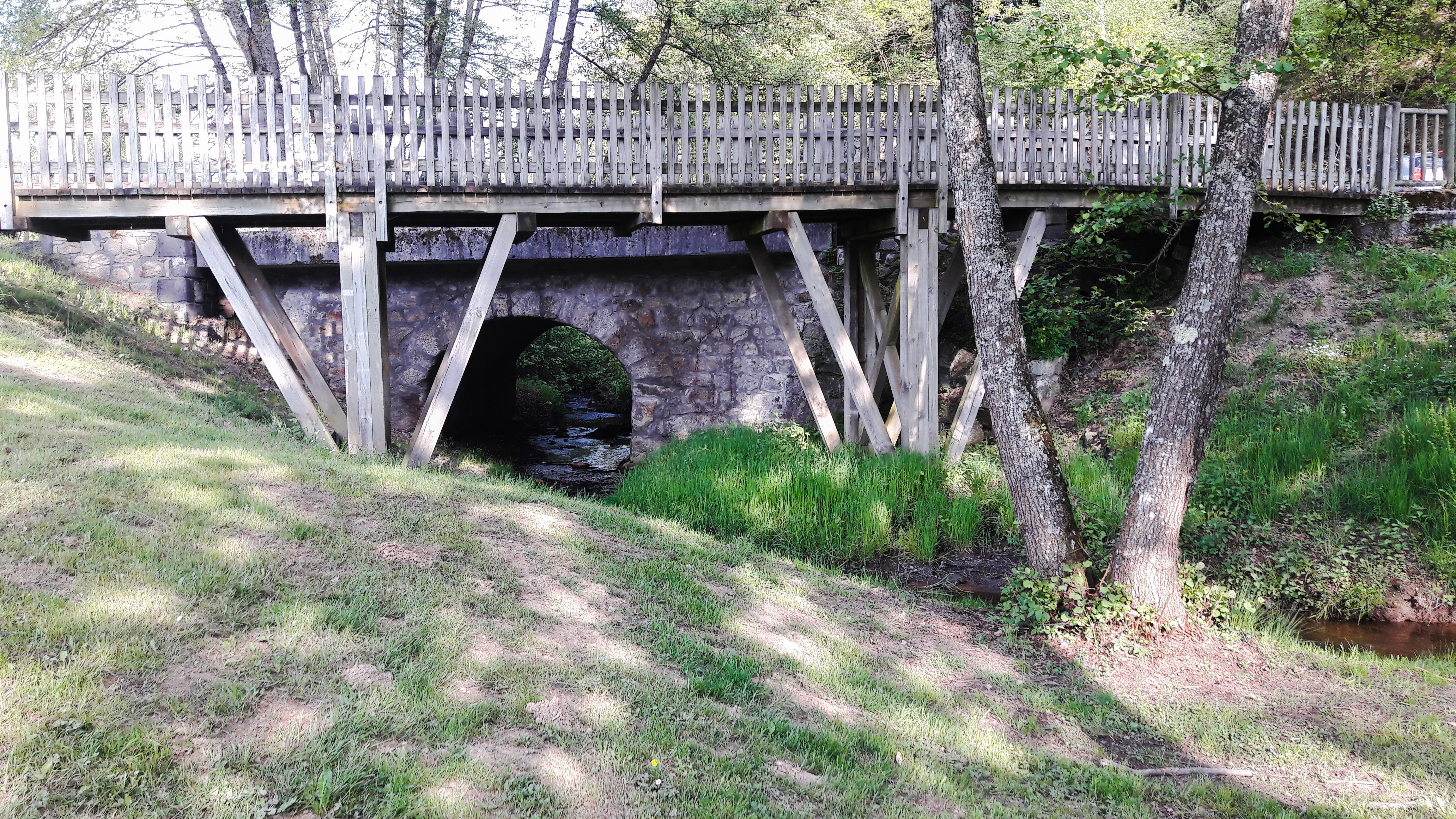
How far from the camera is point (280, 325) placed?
26.6 feet

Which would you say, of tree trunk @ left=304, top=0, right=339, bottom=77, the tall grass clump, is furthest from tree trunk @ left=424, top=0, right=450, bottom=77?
the tall grass clump

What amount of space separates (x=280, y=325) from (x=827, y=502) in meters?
4.91

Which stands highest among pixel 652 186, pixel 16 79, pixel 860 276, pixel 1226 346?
pixel 16 79

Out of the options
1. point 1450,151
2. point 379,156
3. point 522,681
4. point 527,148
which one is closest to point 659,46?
point 527,148

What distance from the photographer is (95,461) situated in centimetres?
478

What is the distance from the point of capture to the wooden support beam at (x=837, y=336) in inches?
312

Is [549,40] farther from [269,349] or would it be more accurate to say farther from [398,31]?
[269,349]

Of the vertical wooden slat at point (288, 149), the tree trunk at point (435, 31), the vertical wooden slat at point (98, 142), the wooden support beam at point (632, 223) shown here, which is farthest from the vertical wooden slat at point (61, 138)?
the tree trunk at point (435, 31)

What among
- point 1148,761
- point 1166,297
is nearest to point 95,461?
point 1148,761

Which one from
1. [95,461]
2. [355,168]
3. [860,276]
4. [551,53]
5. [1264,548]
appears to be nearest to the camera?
[95,461]

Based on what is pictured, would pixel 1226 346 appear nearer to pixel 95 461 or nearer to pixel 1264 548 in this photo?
pixel 1264 548

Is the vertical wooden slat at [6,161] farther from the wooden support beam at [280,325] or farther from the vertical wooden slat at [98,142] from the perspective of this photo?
the wooden support beam at [280,325]

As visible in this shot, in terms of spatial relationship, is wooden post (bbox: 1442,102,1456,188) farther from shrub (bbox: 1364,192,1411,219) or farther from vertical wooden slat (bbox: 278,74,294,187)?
vertical wooden slat (bbox: 278,74,294,187)

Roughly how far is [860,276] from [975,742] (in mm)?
6178
